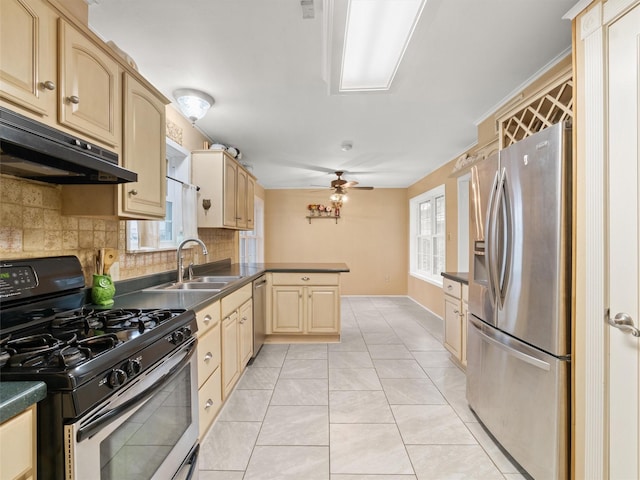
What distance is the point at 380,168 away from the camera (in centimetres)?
493

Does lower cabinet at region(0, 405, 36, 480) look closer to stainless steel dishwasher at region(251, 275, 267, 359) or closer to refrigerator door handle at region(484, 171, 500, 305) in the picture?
refrigerator door handle at region(484, 171, 500, 305)

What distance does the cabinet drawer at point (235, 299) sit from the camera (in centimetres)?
211

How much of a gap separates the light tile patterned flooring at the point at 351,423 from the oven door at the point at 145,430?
0.44 m

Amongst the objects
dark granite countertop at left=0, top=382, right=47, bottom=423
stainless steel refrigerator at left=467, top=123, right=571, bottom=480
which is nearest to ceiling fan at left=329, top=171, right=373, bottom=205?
stainless steel refrigerator at left=467, top=123, right=571, bottom=480

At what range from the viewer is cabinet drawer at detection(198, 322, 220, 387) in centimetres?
172

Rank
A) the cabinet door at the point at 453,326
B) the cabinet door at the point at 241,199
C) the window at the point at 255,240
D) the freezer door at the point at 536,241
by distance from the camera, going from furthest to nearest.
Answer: the window at the point at 255,240
the cabinet door at the point at 241,199
the cabinet door at the point at 453,326
the freezer door at the point at 536,241

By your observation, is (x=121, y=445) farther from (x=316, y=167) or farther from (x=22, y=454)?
(x=316, y=167)

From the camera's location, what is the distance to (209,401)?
1847mm

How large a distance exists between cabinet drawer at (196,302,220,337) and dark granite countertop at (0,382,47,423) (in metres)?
0.90

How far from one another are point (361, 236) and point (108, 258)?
5.34 metres

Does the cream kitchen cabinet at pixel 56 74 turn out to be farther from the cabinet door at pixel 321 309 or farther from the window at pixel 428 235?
the window at pixel 428 235

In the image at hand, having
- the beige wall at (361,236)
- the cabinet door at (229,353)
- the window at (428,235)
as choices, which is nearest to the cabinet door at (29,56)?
the cabinet door at (229,353)

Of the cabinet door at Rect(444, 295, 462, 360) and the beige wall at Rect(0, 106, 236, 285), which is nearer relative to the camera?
the beige wall at Rect(0, 106, 236, 285)

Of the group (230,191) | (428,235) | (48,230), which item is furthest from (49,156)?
(428,235)
